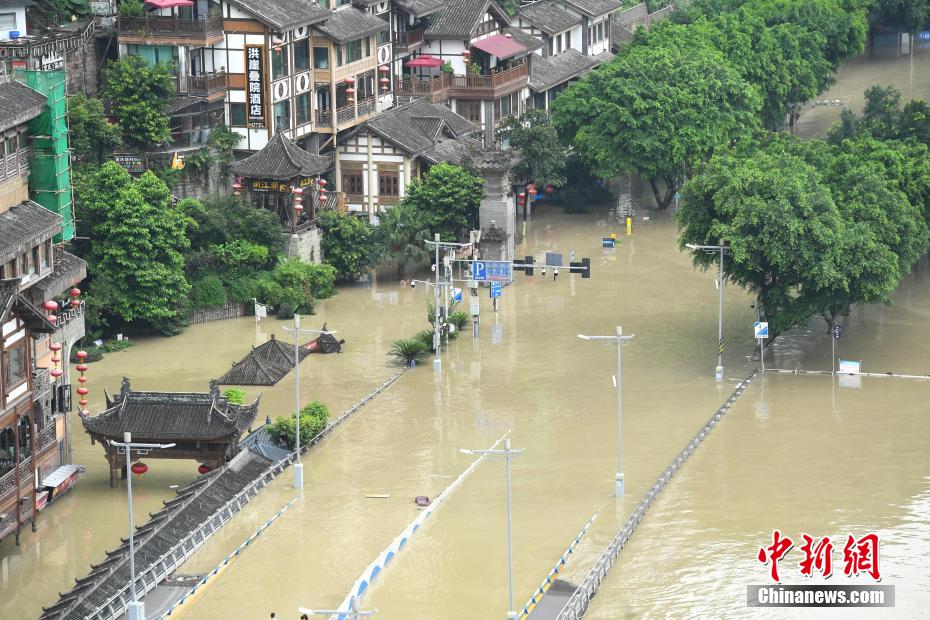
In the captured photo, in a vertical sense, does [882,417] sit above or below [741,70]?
below

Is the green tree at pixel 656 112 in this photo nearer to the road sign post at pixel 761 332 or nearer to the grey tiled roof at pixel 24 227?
the road sign post at pixel 761 332

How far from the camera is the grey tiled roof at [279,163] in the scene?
333 feet

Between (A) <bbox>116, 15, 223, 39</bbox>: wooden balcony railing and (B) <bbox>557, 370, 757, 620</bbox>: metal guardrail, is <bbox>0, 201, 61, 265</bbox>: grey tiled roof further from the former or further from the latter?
(A) <bbox>116, 15, 223, 39</bbox>: wooden balcony railing

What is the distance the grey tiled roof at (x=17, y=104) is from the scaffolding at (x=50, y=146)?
0.73 m

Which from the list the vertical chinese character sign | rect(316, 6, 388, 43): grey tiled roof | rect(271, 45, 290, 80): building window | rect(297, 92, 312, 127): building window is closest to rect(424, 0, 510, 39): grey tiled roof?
rect(316, 6, 388, 43): grey tiled roof

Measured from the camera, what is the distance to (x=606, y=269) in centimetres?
10838

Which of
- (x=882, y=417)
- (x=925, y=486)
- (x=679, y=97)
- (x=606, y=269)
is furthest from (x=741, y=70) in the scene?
(x=925, y=486)

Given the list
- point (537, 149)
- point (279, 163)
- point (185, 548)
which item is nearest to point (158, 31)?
point (279, 163)

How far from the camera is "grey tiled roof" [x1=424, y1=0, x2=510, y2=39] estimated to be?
125 meters

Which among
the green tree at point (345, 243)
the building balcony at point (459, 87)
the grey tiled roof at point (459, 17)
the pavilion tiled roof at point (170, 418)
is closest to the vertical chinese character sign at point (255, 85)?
the green tree at point (345, 243)

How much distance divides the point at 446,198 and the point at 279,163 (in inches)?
404

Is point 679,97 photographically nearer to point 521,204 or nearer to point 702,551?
point 521,204

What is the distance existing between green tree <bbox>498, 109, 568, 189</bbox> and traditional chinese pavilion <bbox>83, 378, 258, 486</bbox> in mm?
48543

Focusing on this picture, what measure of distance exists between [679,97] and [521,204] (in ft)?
43.0
